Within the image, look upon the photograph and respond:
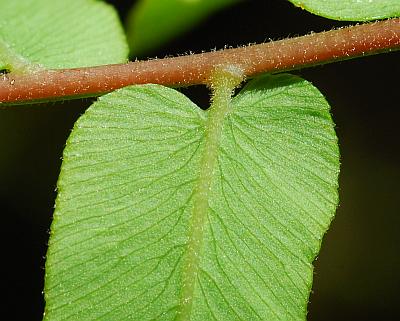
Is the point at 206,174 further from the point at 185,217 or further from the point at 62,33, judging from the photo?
the point at 62,33

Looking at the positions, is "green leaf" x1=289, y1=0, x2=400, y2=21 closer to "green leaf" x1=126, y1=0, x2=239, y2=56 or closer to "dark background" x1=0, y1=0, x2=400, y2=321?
"green leaf" x1=126, y1=0, x2=239, y2=56

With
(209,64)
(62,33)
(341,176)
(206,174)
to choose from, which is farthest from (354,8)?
(341,176)

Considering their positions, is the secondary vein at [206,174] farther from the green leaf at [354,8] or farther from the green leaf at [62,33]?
the green leaf at [62,33]

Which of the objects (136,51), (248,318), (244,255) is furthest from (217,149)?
(136,51)

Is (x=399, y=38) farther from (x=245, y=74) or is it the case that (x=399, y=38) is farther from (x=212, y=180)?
(x=212, y=180)

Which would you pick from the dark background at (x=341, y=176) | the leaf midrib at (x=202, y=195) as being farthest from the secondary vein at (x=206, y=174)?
the dark background at (x=341, y=176)

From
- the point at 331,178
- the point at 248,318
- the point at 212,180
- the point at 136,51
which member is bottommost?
the point at 248,318
